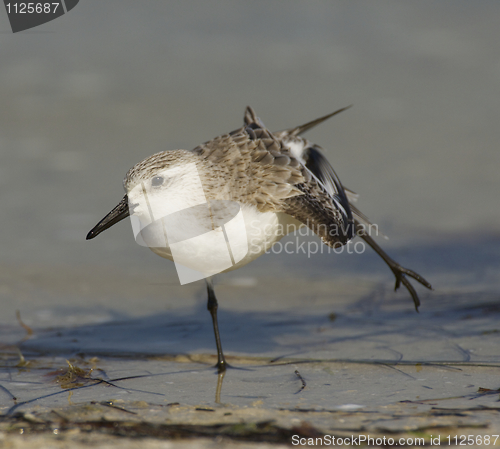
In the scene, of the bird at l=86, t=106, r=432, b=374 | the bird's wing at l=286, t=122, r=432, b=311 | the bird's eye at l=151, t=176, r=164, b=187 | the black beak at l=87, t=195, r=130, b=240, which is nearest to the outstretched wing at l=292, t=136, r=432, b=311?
the bird's wing at l=286, t=122, r=432, b=311

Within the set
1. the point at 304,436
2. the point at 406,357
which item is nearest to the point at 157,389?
the point at 304,436

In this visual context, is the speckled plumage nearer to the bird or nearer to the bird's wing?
the bird

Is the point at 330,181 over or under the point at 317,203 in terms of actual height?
under

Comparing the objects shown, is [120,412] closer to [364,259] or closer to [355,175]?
[364,259]

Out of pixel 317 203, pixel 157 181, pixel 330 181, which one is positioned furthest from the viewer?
pixel 330 181

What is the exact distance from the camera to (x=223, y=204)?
462cm

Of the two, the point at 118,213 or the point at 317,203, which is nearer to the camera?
the point at 118,213

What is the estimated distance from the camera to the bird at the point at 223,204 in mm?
4465

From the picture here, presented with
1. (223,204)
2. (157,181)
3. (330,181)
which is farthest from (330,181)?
(157,181)

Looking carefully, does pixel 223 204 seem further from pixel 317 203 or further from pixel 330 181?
pixel 330 181

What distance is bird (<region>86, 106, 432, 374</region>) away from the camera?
14.6 ft

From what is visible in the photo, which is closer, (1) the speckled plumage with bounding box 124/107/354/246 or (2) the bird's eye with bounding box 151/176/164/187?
(2) the bird's eye with bounding box 151/176/164/187

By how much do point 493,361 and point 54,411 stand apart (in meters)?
3.15

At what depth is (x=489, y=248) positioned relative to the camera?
7945 mm
